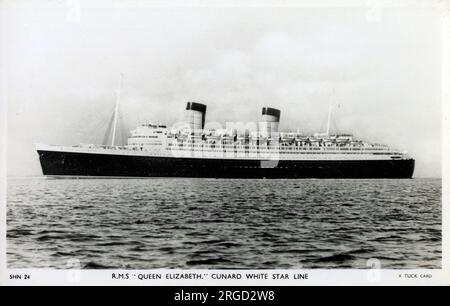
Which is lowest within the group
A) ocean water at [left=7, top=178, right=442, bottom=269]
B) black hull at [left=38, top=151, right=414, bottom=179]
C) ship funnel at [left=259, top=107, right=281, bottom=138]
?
ocean water at [left=7, top=178, right=442, bottom=269]

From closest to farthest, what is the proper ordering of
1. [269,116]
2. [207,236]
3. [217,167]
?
[207,236] → [269,116] → [217,167]

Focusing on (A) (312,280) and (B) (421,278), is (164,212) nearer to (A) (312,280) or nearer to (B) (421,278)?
(A) (312,280)

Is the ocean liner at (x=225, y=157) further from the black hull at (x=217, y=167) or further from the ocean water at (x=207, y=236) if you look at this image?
the ocean water at (x=207, y=236)

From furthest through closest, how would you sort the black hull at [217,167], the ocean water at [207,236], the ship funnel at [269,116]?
the black hull at [217,167] → the ship funnel at [269,116] → the ocean water at [207,236]

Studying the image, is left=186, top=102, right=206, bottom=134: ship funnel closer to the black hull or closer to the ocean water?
the ocean water

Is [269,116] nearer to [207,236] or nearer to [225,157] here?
[207,236]

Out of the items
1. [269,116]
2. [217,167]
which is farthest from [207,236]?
[217,167]

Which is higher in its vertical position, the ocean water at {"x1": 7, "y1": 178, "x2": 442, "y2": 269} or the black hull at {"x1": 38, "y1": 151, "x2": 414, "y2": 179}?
the black hull at {"x1": 38, "y1": 151, "x2": 414, "y2": 179}

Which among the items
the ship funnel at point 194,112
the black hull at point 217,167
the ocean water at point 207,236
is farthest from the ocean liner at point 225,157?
the ocean water at point 207,236

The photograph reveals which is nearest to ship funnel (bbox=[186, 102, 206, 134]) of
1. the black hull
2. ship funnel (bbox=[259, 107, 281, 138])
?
ship funnel (bbox=[259, 107, 281, 138])
